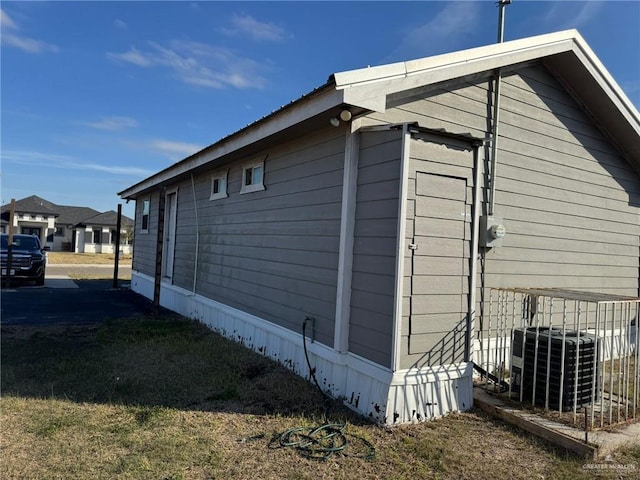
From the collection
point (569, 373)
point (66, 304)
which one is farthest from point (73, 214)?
point (569, 373)

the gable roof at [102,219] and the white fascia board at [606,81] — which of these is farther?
the gable roof at [102,219]

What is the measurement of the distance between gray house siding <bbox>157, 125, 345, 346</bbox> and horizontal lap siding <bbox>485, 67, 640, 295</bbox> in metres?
1.89

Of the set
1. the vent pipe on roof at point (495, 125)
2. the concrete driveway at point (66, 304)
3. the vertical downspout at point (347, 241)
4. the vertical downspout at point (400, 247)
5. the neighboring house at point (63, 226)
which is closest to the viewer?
the vertical downspout at point (400, 247)

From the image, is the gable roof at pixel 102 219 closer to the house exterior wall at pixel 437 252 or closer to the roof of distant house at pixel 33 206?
the roof of distant house at pixel 33 206

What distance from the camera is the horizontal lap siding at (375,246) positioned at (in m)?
3.68

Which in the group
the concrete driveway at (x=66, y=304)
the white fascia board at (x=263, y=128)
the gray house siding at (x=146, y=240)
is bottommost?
the concrete driveway at (x=66, y=304)

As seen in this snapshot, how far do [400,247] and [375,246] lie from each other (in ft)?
1.17

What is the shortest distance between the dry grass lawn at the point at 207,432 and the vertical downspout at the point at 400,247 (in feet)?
2.16

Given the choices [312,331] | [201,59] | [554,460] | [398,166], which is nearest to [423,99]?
[398,166]

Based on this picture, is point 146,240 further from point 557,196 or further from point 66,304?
point 557,196

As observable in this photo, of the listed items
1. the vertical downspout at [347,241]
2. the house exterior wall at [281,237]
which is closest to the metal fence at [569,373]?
the vertical downspout at [347,241]

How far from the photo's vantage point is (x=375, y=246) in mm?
3887

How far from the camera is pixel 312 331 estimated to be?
15.2ft

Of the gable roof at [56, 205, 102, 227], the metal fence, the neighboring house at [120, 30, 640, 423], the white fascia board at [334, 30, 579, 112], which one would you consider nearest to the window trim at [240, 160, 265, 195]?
the neighboring house at [120, 30, 640, 423]
